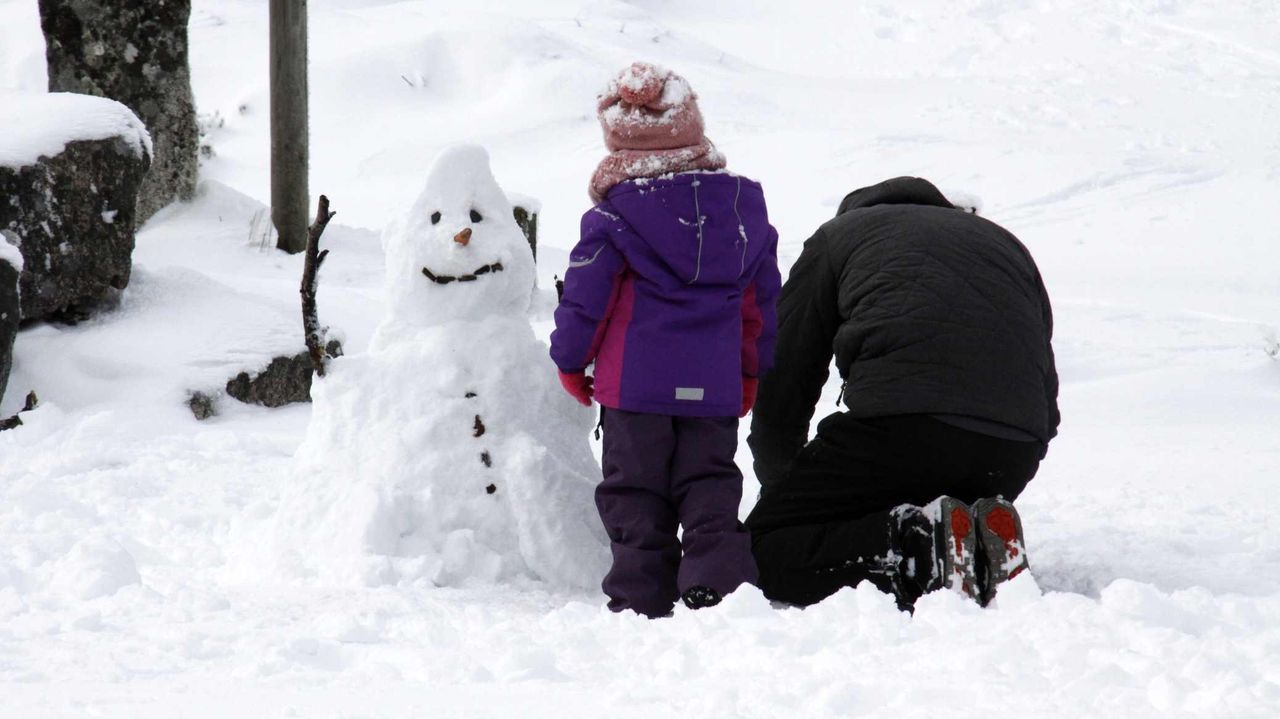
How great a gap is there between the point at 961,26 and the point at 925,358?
620 inches

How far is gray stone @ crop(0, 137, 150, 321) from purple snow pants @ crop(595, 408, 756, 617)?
3.18m

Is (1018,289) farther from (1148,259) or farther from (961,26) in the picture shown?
(961,26)

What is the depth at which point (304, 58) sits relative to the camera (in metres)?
7.73

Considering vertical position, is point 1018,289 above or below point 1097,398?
above

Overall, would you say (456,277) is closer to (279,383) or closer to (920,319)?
(920,319)

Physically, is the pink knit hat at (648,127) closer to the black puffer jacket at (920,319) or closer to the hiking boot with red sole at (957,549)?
the black puffer jacket at (920,319)

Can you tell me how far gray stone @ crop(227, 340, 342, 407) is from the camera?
548cm

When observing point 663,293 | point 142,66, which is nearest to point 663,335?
point 663,293

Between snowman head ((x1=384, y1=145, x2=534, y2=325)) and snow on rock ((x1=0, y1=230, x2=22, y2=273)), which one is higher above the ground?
snowman head ((x1=384, y1=145, x2=534, y2=325))

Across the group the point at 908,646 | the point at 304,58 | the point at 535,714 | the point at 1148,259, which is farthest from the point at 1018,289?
the point at 1148,259

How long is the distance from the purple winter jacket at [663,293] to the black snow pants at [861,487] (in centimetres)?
30

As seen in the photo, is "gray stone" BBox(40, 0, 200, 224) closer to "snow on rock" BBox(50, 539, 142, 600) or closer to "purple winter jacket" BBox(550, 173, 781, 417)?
"snow on rock" BBox(50, 539, 142, 600)

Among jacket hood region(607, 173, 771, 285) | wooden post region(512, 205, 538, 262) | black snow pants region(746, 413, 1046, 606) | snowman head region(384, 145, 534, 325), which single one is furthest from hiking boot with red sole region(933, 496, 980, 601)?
wooden post region(512, 205, 538, 262)

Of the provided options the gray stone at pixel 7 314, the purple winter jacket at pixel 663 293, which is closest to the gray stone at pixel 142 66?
the gray stone at pixel 7 314
